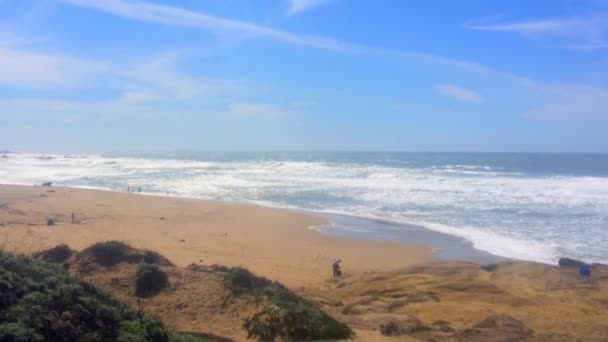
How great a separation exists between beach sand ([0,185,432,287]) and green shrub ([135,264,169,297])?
4.26 m

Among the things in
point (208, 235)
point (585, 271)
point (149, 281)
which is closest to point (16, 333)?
point (149, 281)

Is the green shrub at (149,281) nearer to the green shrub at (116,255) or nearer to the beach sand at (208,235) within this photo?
the green shrub at (116,255)

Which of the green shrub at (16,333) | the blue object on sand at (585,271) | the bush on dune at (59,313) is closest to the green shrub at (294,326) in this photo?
the bush on dune at (59,313)

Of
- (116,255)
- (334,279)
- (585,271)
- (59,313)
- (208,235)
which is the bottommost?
(334,279)

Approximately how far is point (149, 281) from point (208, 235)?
414 inches

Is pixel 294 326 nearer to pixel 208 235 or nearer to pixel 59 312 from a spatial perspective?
pixel 59 312

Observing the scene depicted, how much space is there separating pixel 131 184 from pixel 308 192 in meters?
16.7

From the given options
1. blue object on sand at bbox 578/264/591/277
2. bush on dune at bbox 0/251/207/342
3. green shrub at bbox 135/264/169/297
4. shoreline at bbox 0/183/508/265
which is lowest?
shoreline at bbox 0/183/508/265

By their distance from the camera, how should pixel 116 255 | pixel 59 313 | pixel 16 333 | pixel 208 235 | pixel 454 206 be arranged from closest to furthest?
pixel 16 333 < pixel 59 313 < pixel 116 255 < pixel 208 235 < pixel 454 206

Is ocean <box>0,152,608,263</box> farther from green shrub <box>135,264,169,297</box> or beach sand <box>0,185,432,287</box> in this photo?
green shrub <box>135,264,169,297</box>

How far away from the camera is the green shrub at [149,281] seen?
10758 millimetres

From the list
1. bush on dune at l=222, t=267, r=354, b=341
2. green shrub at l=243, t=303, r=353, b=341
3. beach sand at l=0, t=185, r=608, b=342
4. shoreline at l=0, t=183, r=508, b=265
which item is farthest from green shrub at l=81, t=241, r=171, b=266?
shoreline at l=0, t=183, r=508, b=265

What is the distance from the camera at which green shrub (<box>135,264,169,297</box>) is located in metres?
10.8

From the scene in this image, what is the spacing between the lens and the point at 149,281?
10859 mm
